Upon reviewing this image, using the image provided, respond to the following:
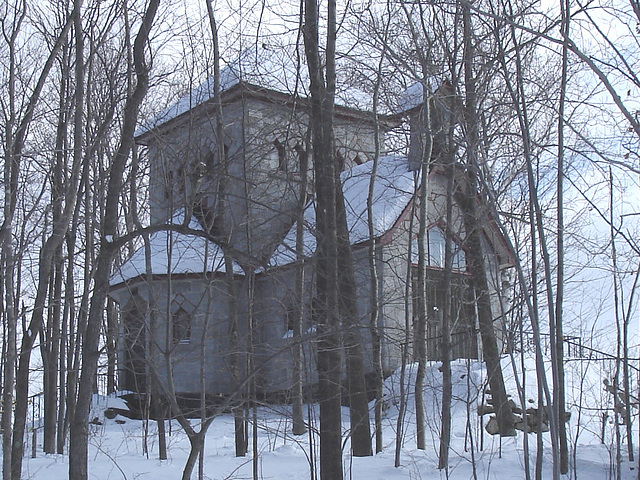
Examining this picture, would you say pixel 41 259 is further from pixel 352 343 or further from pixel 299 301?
pixel 352 343

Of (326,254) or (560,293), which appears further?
(560,293)

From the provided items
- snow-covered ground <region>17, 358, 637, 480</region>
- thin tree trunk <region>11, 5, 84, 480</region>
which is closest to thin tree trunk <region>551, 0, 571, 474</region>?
snow-covered ground <region>17, 358, 637, 480</region>

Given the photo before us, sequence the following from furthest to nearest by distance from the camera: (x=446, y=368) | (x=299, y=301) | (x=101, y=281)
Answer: (x=446, y=368) → (x=299, y=301) → (x=101, y=281)

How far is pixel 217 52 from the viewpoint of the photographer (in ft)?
38.5

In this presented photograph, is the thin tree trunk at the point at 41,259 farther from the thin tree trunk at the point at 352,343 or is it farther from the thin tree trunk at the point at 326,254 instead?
the thin tree trunk at the point at 352,343

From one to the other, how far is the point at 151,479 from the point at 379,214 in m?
9.50

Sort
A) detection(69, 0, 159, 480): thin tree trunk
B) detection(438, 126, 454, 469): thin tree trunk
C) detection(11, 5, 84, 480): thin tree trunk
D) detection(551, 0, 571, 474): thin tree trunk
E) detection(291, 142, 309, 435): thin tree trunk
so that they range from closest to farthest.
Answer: detection(551, 0, 571, 474): thin tree trunk
detection(69, 0, 159, 480): thin tree trunk
detection(291, 142, 309, 435): thin tree trunk
detection(11, 5, 84, 480): thin tree trunk
detection(438, 126, 454, 469): thin tree trunk

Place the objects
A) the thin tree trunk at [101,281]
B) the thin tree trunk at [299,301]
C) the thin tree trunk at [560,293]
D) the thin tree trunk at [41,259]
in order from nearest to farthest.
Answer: the thin tree trunk at [560,293]
the thin tree trunk at [101,281]
the thin tree trunk at [299,301]
the thin tree trunk at [41,259]

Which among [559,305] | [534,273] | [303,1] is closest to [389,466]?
[559,305]

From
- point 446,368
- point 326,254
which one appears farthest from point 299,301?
point 446,368

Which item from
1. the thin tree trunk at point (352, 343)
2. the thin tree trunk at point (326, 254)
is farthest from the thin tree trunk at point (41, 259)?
the thin tree trunk at point (352, 343)

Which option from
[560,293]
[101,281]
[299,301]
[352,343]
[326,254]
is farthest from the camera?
[560,293]

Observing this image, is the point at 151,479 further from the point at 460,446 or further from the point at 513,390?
the point at 513,390

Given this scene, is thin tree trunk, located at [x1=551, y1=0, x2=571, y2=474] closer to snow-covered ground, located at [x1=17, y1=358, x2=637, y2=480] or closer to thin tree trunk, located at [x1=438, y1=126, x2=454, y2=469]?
snow-covered ground, located at [x1=17, y1=358, x2=637, y2=480]
